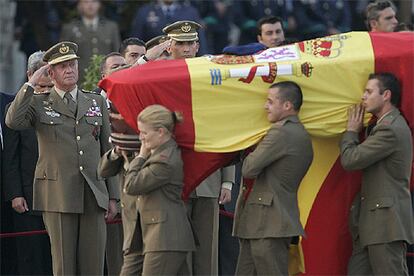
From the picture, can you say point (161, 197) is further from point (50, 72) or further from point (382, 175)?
point (50, 72)

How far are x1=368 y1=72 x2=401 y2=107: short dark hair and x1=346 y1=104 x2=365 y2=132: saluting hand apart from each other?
8.4 inches

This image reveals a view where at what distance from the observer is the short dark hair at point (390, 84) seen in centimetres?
863

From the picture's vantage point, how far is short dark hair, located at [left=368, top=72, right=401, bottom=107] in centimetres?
863

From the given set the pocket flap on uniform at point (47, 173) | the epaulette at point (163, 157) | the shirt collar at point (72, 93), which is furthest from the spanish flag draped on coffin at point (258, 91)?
the pocket flap on uniform at point (47, 173)

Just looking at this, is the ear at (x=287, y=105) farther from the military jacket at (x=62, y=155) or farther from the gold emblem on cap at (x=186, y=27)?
the military jacket at (x=62, y=155)

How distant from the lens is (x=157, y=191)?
28.0 feet

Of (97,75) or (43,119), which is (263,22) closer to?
(97,75)

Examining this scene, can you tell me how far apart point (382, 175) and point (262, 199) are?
0.84 m

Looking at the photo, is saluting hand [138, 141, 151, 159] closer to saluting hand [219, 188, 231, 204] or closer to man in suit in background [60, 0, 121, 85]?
saluting hand [219, 188, 231, 204]

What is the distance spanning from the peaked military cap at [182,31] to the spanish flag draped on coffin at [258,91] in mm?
943

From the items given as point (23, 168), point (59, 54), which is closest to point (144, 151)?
point (59, 54)

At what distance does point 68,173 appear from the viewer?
9.62m

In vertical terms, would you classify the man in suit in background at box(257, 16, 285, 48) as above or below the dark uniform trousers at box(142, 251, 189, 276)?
Answer: above

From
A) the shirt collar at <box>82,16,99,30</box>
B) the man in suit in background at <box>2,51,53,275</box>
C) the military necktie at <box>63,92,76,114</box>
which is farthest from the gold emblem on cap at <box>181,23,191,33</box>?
the shirt collar at <box>82,16,99,30</box>
